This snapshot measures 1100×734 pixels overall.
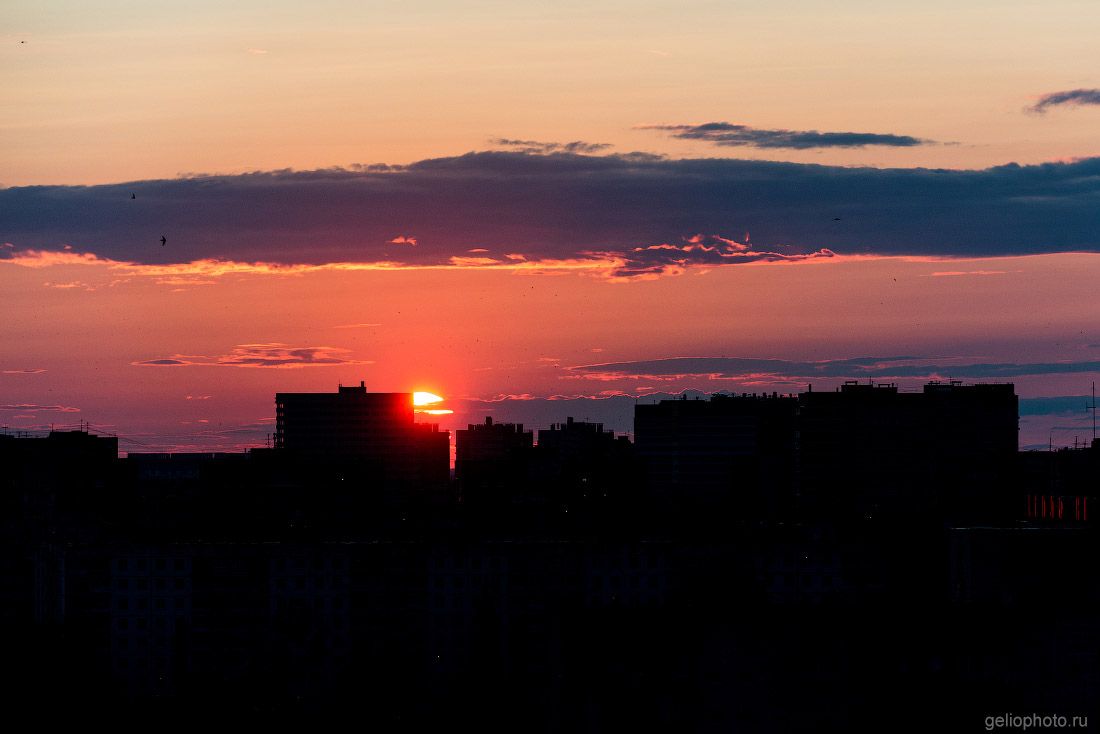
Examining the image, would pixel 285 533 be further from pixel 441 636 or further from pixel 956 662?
pixel 956 662

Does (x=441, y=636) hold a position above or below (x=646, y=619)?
below

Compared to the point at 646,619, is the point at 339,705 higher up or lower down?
lower down

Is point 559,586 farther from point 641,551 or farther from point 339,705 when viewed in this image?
point 339,705

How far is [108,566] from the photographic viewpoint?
164250 mm

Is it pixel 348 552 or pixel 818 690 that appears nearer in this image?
pixel 818 690

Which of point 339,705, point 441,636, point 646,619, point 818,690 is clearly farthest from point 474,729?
point 818,690

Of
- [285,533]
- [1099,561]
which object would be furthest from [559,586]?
[1099,561]

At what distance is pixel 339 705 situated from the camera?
135 m

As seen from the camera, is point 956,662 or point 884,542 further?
point 884,542

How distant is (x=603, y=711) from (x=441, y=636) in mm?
80563

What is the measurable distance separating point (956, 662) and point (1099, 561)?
51.1 m

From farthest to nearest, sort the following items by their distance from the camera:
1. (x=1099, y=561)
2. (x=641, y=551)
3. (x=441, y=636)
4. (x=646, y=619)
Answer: (x=641, y=551)
(x=441, y=636)
(x=1099, y=561)
(x=646, y=619)

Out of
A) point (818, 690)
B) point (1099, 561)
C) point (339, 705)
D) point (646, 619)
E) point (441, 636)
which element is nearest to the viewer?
point (818, 690)

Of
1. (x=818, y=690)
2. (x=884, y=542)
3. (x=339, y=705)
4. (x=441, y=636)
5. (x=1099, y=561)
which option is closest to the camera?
(x=818, y=690)
